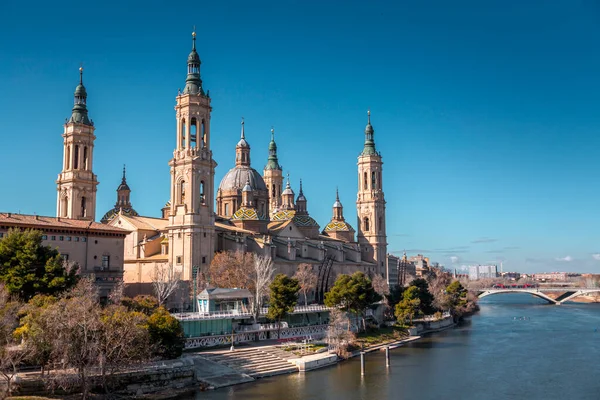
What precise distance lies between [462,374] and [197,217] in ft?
116

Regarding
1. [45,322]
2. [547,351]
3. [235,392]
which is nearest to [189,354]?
[235,392]

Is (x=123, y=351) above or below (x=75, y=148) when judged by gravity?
below

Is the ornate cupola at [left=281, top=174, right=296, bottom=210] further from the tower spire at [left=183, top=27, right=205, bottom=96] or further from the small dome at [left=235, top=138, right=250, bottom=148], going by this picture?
the tower spire at [left=183, top=27, right=205, bottom=96]

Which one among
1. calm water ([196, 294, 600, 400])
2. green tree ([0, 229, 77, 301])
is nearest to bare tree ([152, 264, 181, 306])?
green tree ([0, 229, 77, 301])

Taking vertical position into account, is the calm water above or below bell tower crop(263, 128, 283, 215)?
below

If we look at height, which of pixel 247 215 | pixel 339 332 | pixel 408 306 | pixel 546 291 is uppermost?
pixel 247 215

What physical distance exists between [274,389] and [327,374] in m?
7.98

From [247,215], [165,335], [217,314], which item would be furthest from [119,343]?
[247,215]

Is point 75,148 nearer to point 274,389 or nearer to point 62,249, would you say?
point 62,249

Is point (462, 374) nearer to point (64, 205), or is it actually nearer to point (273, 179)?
point (64, 205)

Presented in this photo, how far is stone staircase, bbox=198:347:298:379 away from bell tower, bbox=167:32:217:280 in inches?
688

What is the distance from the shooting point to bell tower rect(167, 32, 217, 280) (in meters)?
71.1

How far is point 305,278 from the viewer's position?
79.8 metres

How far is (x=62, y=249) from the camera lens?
58250 mm
